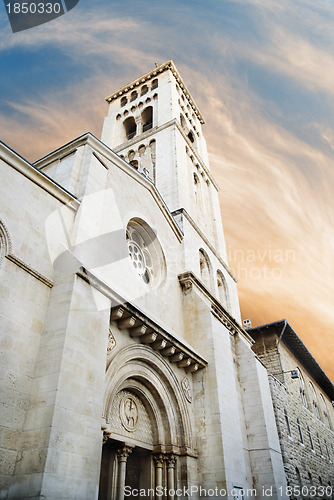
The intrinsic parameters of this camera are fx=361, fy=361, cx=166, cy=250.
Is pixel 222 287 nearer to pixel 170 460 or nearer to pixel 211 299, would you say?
pixel 211 299

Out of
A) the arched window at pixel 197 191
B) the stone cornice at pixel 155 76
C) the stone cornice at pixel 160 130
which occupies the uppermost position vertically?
the stone cornice at pixel 155 76

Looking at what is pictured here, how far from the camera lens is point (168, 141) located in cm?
2077

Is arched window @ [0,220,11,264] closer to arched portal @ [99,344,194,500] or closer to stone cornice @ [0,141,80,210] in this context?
stone cornice @ [0,141,80,210]

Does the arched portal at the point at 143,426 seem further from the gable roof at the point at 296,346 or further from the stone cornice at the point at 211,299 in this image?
the gable roof at the point at 296,346

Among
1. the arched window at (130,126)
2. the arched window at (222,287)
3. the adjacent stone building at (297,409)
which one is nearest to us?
the adjacent stone building at (297,409)

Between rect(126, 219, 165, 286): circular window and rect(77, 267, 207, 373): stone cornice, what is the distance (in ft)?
8.93

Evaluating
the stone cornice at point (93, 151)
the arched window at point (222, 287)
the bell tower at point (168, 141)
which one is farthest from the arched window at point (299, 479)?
the stone cornice at point (93, 151)

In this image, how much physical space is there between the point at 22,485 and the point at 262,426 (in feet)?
33.9

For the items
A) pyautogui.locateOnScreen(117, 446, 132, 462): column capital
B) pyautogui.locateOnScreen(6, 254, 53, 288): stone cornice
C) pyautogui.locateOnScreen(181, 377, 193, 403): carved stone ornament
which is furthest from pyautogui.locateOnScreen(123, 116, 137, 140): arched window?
pyautogui.locateOnScreen(117, 446, 132, 462): column capital

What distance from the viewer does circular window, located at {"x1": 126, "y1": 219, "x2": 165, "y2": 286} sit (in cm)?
1230

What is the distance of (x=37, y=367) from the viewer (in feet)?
21.0

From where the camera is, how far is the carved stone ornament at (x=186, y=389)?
10719 millimetres

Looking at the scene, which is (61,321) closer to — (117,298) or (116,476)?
(117,298)

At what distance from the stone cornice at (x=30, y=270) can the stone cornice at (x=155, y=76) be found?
24614 mm
